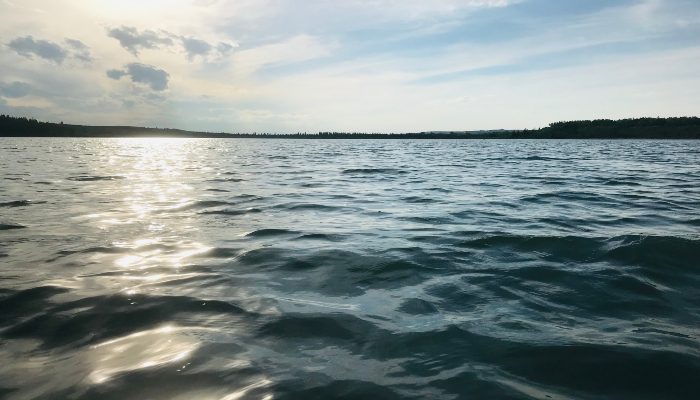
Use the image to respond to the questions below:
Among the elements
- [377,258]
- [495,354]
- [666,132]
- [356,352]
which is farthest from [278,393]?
[666,132]

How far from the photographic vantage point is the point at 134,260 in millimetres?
7430

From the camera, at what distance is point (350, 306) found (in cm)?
550

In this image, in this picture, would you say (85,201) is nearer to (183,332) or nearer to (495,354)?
(183,332)

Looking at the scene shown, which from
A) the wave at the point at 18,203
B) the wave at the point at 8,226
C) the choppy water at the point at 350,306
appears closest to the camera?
the choppy water at the point at 350,306

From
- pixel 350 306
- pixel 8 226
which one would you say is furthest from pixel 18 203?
pixel 350 306

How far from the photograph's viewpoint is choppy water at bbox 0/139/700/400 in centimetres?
371

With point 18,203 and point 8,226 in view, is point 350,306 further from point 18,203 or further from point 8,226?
point 18,203

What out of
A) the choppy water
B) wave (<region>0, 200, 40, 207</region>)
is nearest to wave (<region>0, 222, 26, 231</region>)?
the choppy water

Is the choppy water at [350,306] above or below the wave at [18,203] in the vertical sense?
below

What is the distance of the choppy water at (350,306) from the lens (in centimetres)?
371

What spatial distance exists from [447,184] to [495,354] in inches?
644

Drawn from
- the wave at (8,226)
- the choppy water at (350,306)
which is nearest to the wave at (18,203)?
the choppy water at (350,306)

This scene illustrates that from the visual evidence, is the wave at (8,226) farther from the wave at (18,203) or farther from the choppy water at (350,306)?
the wave at (18,203)

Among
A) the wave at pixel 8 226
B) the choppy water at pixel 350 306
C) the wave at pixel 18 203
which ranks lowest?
the choppy water at pixel 350 306
